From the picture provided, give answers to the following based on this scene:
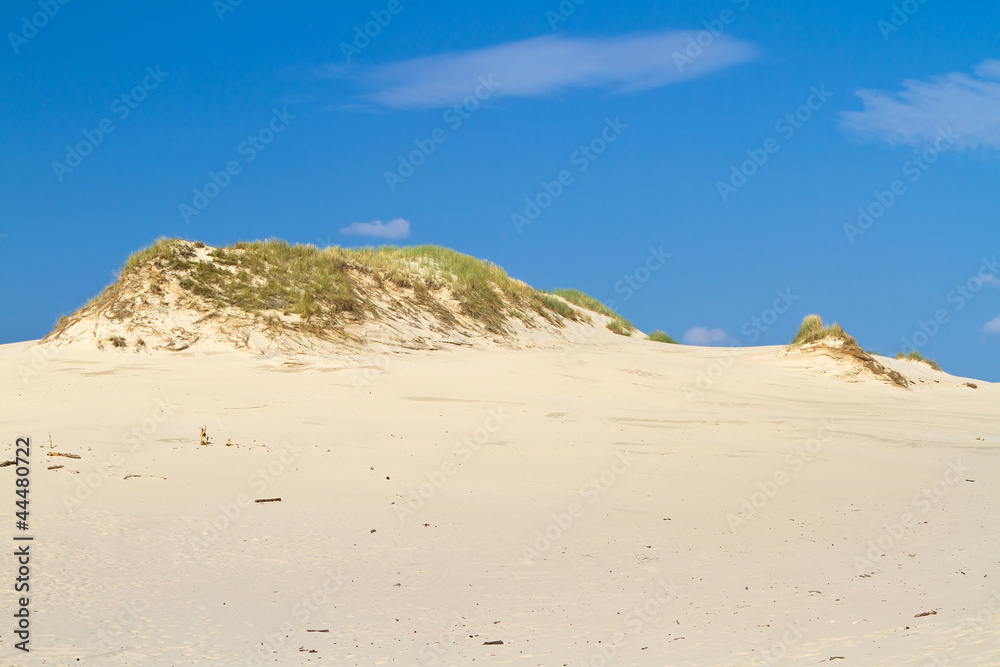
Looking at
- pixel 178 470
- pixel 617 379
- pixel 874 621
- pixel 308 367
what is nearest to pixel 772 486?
pixel 874 621

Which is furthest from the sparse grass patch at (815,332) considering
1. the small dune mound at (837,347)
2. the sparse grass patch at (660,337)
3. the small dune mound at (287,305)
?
the sparse grass patch at (660,337)

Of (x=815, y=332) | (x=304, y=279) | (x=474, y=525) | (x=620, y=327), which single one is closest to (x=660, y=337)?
(x=620, y=327)

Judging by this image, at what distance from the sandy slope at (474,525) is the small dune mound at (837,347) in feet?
14.0

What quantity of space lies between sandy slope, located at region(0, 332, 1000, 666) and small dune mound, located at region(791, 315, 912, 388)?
426 cm

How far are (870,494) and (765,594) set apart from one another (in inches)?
114

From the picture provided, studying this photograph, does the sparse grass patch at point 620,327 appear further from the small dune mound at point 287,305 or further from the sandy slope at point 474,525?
the sandy slope at point 474,525

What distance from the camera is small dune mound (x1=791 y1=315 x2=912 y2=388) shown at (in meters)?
15.0

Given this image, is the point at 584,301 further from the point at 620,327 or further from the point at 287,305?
the point at 287,305

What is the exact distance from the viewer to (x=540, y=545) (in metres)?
5.21

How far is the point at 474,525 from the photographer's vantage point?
5.57 m

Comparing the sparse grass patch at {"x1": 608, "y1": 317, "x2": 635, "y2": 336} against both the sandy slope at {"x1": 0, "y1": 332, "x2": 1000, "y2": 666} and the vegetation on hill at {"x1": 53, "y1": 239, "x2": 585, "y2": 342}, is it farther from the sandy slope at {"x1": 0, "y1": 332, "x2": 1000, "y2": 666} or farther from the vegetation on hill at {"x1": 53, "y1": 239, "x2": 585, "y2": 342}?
the sandy slope at {"x1": 0, "y1": 332, "x2": 1000, "y2": 666}

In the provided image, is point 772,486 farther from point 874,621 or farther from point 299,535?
point 299,535

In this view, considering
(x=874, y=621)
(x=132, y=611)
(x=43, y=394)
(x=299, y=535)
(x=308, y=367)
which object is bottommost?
(x=874, y=621)

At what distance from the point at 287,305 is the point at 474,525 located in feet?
28.5
